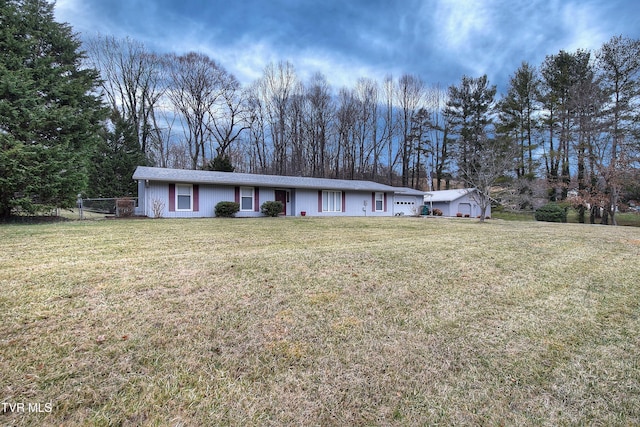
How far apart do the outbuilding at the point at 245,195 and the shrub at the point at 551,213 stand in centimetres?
1033

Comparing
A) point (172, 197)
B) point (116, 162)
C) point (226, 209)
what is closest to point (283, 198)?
point (226, 209)

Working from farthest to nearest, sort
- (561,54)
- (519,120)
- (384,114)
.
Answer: (384,114) → (519,120) → (561,54)

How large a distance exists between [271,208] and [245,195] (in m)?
1.75

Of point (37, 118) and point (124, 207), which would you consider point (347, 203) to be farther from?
point (37, 118)

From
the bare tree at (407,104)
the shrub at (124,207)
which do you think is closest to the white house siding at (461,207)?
the bare tree at (407,104)

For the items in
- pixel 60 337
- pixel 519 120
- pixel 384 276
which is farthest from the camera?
pixel 519 120

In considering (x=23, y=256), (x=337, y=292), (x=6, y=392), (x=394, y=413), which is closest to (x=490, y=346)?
(x=394, y=413)

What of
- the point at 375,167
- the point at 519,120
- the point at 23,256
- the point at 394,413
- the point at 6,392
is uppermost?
the point at 519,120

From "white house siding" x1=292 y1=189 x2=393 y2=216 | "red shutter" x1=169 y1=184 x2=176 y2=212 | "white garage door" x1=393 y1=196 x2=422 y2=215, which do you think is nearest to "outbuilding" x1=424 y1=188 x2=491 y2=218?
"white garage door" x1=393 y1=196 x2=422 y2=215

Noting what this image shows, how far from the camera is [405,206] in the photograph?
25719mm

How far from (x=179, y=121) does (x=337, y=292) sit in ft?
98.1

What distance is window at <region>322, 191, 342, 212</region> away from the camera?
19.6 meters

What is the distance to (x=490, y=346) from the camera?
8.44 ft

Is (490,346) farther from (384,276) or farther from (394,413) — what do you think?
(384,276)
